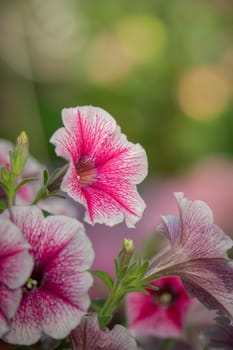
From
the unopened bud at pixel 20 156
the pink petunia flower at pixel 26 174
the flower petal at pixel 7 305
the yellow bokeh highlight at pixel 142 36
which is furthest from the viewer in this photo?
the yellow bokeh highlight at pixel 142 36

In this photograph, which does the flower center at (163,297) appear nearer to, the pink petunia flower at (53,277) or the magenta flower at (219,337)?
the magenta flower at (219,337)

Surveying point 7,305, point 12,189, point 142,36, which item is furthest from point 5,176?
point 142,36

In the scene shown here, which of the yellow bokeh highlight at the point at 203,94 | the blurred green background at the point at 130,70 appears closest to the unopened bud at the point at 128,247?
the blurred green background at the point at 130,70

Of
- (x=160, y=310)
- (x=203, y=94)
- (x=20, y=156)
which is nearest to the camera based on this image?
(x=20, y=156)

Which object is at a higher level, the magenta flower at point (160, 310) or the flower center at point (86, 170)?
the flower center at point (86, 170)

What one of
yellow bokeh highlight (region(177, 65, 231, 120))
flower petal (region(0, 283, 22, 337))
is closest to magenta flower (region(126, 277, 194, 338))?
flower petal (region(0, 283, 22, 337))

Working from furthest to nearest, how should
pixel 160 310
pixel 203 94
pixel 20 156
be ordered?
pixel 203 94
pixel 160 310
pixel 20 156

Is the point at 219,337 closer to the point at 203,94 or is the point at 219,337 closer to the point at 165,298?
the point at 165,298
